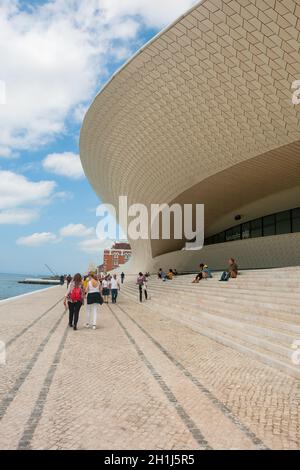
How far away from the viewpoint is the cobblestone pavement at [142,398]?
2805mm

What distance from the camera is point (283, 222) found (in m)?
20.3

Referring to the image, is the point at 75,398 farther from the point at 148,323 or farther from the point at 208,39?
the point at 208,39

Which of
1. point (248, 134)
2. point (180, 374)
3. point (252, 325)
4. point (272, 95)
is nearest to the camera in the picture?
point (180, 374)

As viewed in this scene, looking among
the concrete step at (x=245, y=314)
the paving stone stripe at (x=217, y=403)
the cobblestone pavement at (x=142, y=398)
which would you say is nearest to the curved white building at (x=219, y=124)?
the concrete step at (x=245, y=314)

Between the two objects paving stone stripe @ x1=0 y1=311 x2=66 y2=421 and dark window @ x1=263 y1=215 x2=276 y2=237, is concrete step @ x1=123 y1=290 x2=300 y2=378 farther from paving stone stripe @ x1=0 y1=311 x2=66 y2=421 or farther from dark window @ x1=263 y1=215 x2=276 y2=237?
dark window @ x1=263 y1=215 x2=276 y2=237

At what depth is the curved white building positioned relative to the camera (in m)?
10.9

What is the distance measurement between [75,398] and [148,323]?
602 cm

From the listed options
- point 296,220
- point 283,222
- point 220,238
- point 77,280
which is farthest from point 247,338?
point 220,238

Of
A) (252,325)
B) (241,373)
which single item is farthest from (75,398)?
(252,325)

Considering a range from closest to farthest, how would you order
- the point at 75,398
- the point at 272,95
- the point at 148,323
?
the point at 75,398 < the point at 148,323 < the point at 272,95

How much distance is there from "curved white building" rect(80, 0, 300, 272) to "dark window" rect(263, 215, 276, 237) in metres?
0.09

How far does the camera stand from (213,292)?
1254cm

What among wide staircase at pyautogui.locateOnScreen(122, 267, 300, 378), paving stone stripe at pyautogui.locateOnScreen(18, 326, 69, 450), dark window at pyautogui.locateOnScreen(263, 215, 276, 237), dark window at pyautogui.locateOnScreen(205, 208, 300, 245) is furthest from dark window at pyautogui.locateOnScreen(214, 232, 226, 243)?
paving stone stripe at pyautogui.locateOnScreen(18, 326, 69, 450)

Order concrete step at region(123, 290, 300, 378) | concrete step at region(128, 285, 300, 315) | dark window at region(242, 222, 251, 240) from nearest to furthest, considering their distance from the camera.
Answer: concrete step at region(123, 290, 300, 378) → concrete step at region(128, 285, 300, 315) → dark window at region(242, 222, 251, 240)
